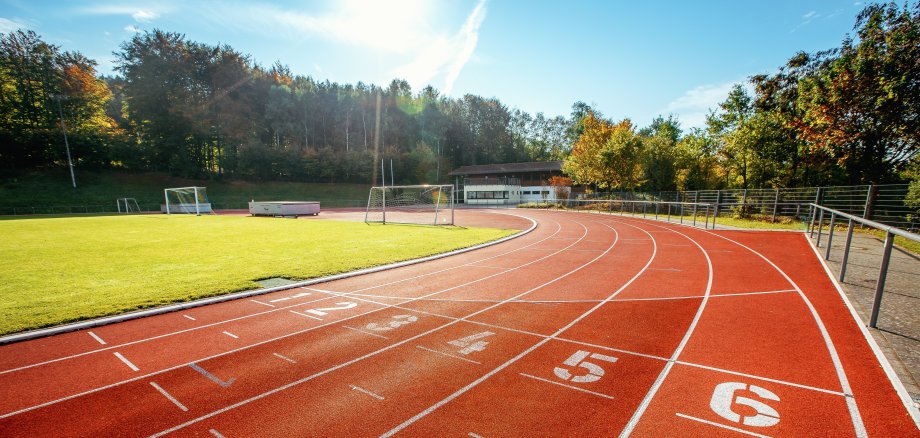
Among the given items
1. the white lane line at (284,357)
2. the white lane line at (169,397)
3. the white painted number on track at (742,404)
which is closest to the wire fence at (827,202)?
the white painted number on track at (742,404)

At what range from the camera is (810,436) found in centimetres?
337

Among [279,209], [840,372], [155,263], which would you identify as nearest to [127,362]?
[155,263]

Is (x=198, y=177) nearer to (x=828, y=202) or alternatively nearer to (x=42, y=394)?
(x=42, y=394)

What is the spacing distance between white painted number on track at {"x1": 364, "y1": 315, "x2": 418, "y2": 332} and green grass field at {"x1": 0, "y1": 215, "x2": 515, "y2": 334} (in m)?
4.10

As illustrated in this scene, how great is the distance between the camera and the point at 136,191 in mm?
45094

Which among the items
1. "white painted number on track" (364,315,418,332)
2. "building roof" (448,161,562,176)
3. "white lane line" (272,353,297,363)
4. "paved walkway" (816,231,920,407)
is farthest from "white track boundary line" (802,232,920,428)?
"building roof" (448,161,562,176)

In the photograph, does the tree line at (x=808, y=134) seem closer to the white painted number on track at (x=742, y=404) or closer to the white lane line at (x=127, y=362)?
the white painted number on track at (x=742, y=404)

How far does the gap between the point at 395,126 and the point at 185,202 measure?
41.7 meters

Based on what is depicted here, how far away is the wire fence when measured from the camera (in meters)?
17.2

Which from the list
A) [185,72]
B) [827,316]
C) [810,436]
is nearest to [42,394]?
[810,436]

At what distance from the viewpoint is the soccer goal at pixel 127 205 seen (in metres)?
40.5

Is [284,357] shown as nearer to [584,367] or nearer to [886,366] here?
[584,367]

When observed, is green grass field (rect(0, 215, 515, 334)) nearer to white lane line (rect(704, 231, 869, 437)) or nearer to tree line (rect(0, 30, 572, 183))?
white lane line (rect(704, 231, 869, 437))

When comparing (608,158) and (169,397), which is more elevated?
(608,158)
